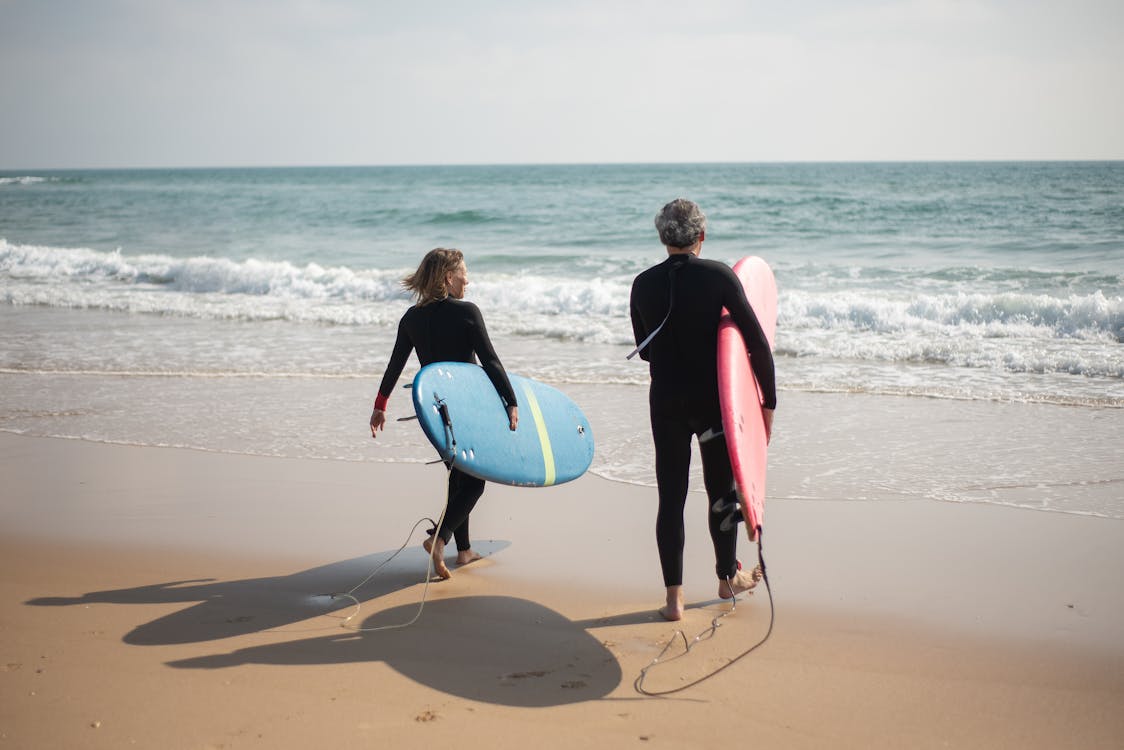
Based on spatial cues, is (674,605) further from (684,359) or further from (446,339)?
(446,339)

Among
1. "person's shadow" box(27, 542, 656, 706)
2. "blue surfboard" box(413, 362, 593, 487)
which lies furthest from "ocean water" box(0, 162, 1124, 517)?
"person's shadow" box(27, 542, 656, 706)

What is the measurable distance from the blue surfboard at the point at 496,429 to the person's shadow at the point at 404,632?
0.55 metres

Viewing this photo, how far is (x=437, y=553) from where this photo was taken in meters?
3.89

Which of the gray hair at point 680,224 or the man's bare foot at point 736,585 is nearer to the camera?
the gray hair at point 680,224

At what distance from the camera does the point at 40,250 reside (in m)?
21.2

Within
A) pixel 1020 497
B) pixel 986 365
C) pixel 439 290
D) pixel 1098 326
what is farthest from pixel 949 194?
pixel 439 290

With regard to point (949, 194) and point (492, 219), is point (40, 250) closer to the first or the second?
point (492, 219)

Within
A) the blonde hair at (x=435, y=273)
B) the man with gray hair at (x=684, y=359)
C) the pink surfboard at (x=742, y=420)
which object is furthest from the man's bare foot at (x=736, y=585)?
the blonde hair at (x=435, y=273)

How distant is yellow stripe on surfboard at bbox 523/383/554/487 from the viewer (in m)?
3.90

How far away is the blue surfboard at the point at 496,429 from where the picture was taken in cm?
356

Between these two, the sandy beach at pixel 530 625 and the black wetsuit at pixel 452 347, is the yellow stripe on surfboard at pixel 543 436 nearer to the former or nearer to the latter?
the black wetsuit at pixel 452 347

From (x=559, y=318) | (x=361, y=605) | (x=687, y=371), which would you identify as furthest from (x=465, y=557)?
(x=559, y=318)

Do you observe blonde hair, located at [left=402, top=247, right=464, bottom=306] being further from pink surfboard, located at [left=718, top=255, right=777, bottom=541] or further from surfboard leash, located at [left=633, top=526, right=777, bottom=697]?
surfboard leash, located at [left=633, top=526, right=777, bottom=697]

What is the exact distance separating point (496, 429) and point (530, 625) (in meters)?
0.81
